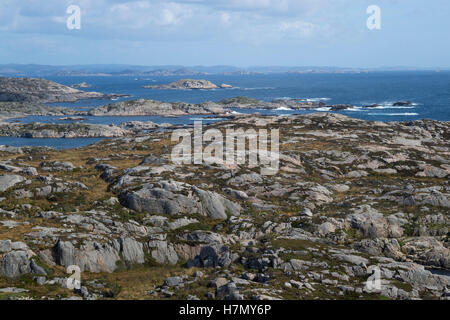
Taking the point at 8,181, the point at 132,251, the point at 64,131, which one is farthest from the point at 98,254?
the point at 64,131

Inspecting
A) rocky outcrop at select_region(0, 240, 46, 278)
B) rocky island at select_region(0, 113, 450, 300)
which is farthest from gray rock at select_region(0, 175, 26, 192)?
rocky outcrop at select_region(0, 240, 46, 278)

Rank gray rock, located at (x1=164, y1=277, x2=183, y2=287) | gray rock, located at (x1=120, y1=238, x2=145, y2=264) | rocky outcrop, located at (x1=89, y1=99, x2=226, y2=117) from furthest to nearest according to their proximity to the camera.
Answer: rocky outcrop, located at (x1=89, y1=99, x2=226, y2=117), gray rock, located at (x1=120, y1=238, x2=145, y2=264), gray rock, located at (x1=164, y1=277, x2=183, y2=287)

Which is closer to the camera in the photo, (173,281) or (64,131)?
(173,281)

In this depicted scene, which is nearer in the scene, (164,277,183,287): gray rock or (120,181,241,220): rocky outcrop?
(164,277,183,287): gray rock

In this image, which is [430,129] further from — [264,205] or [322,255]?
[322,255]

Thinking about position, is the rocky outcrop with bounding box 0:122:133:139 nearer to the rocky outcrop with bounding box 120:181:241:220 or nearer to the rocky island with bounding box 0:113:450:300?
the rocky island with bounding box 0:113:450:300

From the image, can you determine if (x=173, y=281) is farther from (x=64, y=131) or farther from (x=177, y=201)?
(x=64, y=131)

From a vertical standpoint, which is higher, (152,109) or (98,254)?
(152,109)

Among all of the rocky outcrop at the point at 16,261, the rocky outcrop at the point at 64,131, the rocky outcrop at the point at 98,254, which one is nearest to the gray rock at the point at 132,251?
the rocky outcrop at the point at 98,254

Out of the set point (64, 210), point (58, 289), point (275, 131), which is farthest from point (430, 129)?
point (58, 289)
